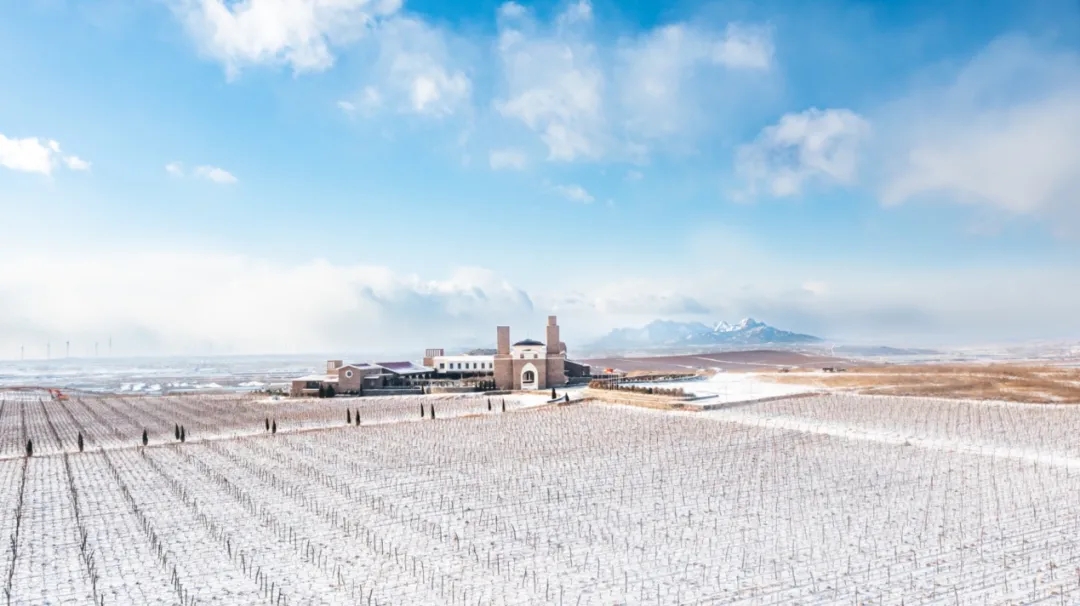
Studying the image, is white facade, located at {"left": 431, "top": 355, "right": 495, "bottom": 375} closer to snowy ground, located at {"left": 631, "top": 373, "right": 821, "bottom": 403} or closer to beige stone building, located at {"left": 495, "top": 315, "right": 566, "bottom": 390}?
beige stone building, located at {"left": 495, "top": 315, "right": 566, "bottom": 390}

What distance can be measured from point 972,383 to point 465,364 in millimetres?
44940

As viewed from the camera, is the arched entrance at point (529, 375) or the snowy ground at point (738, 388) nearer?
the snowy ground at point (738, 388)

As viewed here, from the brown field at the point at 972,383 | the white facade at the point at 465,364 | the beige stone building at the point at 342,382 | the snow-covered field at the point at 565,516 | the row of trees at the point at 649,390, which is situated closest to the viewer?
the snow-covered field at the point at 565,516

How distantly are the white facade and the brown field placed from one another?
28.3 meters

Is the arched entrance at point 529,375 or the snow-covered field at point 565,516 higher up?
the arched entrance at point 529,375

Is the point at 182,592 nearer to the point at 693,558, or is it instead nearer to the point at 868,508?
the point at 693,558

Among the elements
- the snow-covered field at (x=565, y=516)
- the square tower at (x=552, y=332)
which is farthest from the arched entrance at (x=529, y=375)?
the snow-covered field at (x=565, y=516)

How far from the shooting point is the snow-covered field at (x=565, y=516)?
1201 centimetres

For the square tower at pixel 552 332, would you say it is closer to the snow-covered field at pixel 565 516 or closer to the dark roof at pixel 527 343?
the dark roof at pixel 527 343

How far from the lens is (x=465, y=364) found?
65938mm

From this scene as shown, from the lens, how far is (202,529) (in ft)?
52.3

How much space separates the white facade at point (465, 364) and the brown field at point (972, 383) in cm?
2827

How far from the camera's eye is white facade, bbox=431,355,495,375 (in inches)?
2569

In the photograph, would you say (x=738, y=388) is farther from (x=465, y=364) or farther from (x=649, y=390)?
(x=465, y=364)
